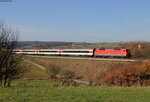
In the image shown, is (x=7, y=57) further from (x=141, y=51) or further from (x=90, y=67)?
(x=141, y=51)

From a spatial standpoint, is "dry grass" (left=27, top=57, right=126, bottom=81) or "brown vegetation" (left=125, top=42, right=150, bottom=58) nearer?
"dry grass" (left=27, top=57, right=126, bottom=81)

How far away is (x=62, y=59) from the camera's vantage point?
58.0 m

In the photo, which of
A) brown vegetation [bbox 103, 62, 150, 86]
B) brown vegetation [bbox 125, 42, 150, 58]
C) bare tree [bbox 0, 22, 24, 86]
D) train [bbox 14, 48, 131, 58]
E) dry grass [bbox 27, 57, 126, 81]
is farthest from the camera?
brown vegetation [bbox 125, 42, 150, 58]

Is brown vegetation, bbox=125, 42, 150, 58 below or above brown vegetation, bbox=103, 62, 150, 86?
above

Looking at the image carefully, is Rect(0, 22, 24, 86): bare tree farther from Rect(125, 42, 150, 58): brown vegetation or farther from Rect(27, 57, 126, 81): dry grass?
Rect(125, 42, 150, 58): brown vegetation

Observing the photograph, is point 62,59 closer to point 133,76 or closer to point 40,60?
point 40,60

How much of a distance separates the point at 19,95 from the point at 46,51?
62902mm

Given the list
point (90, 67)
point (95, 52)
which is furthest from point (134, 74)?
point (95, 52)

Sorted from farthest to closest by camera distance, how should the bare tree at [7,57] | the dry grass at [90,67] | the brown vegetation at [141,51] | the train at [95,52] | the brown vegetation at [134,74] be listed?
1. the brown vegetation at [141,51]
2. the train at [95,52]
3. the dry grass at [90,67]
4. the brown vegetation at [134,74]
5. the bare tree at [7,57]

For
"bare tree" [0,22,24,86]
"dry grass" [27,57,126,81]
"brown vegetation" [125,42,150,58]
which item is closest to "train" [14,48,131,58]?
"dry grass" [27,57,126,81]

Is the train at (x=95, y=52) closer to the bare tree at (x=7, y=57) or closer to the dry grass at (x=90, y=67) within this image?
the dry grass at (x=90, y=67)

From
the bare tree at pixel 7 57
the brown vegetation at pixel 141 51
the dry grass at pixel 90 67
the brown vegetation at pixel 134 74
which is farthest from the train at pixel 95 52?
the bare tree at pixel 7 57

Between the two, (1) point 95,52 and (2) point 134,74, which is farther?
(1) point 95,52

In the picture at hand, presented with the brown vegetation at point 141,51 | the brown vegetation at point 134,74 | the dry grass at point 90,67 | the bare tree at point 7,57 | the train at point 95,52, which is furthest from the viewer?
the brown vegetation at point 141,51
